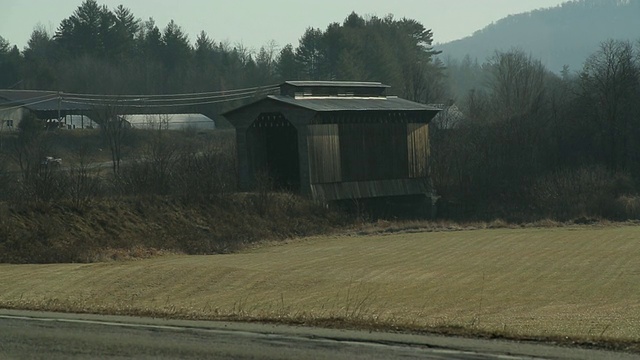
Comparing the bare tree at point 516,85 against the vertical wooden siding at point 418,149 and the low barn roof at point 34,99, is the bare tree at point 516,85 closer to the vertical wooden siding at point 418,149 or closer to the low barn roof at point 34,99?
the vertical wooden siding at point 418,149

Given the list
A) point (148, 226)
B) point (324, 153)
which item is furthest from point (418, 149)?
point (148, 226)

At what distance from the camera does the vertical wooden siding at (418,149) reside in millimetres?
56469

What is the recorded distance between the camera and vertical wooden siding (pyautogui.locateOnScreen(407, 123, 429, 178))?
56.5 meters

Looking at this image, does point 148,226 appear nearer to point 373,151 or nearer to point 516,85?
point 373,151

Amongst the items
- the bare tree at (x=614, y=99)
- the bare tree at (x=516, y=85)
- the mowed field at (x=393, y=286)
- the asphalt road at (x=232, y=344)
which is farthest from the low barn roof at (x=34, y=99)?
the asphalt road at (x=232, y=344)

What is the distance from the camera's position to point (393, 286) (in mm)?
28094

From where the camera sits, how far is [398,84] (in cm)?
10350

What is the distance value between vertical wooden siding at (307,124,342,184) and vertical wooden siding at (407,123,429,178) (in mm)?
5729

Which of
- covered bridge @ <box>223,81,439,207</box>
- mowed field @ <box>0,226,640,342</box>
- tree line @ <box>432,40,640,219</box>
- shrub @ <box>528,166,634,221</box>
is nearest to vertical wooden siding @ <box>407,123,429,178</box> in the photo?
covered bridge @ <box>223,81,439,207</box>

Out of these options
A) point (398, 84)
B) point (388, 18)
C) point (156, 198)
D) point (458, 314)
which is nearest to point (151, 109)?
point (398, 84)

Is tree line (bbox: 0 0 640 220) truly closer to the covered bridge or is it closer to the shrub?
the shrub

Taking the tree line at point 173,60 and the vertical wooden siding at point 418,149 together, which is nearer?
the vertical wooden siding at point 418,149

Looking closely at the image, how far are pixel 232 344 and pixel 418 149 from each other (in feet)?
149

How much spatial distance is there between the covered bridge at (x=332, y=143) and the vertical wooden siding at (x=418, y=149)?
0.06 metres
